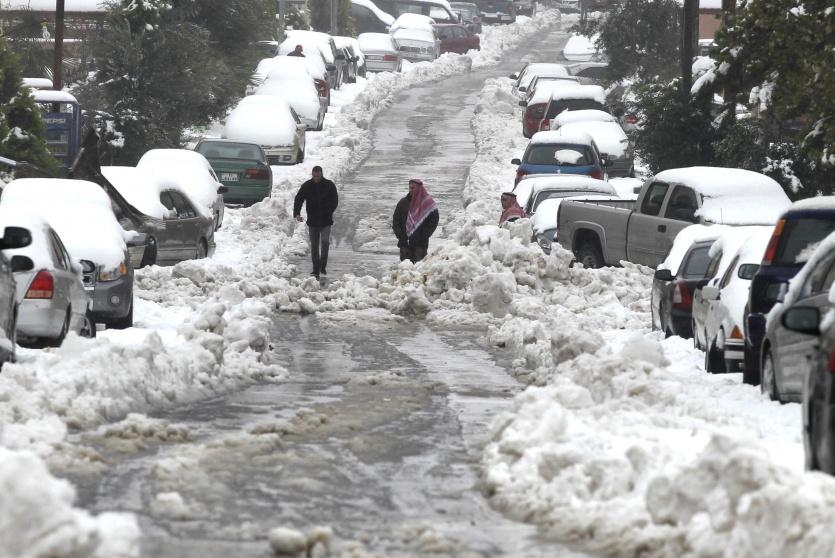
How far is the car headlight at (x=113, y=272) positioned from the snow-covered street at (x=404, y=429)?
2.84 ft

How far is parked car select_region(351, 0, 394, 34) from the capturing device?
7912cm

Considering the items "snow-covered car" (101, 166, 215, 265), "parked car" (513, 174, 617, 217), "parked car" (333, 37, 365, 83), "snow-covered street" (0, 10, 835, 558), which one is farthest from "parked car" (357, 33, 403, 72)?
"snow-covered street" (0, 10, 835, 558)

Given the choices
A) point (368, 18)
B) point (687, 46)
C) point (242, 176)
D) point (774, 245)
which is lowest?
point (242, 176)

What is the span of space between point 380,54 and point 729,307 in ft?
180

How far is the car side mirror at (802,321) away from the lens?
30.3 ft

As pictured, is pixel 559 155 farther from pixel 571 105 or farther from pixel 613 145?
pixel 571 105

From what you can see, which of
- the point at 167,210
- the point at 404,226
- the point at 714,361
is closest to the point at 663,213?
the point at 404,226

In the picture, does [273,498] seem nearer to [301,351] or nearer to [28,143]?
[301,351]

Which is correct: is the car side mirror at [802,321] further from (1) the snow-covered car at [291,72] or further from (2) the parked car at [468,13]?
(2) the parked car at [468,13]

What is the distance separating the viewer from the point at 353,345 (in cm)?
1803

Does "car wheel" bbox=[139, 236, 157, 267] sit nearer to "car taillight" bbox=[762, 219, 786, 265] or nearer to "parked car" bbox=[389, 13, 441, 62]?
"car taillight" bbox=[762, 219, 786, 265]

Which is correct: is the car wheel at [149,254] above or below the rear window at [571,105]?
below

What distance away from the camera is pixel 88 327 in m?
16.4

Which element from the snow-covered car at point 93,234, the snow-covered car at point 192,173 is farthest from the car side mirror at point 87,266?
the snow-covered car at point 192,173
